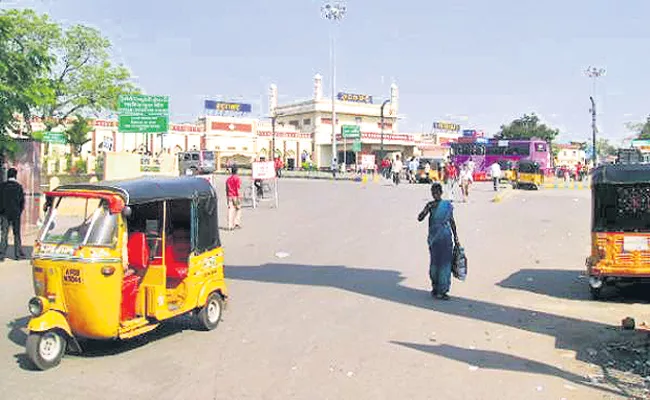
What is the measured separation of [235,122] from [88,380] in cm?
7111

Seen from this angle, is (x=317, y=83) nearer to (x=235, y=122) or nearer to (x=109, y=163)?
(x=235, y=122)

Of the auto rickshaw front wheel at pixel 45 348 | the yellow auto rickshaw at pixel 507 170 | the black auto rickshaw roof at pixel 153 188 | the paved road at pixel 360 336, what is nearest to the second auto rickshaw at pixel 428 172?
the yellow auto rickshaw at pixel 507 170

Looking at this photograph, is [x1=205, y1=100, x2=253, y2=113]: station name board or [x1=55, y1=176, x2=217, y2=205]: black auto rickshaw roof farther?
[x1=205, y1=100, x2=253, y2=113]: station name board

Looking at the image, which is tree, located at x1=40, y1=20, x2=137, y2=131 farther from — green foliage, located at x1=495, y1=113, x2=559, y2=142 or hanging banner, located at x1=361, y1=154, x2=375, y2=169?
green foliage, located at x1=495, y1=113, x2=559, y2=142

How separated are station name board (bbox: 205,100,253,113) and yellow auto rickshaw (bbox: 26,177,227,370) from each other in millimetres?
69969

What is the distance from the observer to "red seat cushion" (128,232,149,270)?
290 inches

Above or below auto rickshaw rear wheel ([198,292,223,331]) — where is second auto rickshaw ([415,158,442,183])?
above

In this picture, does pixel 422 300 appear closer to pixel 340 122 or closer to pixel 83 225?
pixel 83 225

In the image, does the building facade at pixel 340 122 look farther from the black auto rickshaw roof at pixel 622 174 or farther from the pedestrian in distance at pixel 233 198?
the black auto rickshaw roof at pixel 622 174

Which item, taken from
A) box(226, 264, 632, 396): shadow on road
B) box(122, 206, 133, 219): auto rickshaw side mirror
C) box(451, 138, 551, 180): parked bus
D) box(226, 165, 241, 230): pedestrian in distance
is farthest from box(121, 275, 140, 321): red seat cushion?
box(451, 138, 551, 180): parked bus

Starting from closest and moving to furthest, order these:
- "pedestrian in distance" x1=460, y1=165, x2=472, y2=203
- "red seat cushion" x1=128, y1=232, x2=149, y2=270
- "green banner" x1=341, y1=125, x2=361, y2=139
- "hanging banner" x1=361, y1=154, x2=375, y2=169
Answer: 1. "red seat cushion" x1=128, y1=232, x2=149, y2=270
2. "pedestrian in distance" x1=460, y1=165, x2=472, y2=203
3. "hanging banner" x1=361, y1=154, x2=375, y2=169
4. "green banner" x1=341, y1=125, x2=361, y2=139

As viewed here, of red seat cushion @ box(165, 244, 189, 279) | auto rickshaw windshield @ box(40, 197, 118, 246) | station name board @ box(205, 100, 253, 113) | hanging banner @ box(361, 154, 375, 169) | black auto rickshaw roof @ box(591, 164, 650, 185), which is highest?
station name board @ box(205, 100, 253, 113)

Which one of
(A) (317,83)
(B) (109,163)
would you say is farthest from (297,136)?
(B) (109,163)

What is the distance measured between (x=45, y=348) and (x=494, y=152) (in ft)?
149
